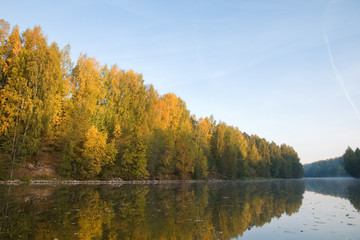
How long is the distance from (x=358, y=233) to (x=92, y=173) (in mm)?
29626

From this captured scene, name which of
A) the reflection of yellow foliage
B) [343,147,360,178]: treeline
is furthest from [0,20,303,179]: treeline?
[343,147,360,178]: treeline

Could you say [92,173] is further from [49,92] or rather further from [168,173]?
[168,173]

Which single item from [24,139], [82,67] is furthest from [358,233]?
→ [82,67]

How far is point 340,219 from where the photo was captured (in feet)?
37.2

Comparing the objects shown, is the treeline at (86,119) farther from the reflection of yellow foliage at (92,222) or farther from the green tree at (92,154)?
the reflection of yellow foliage at (92,222)

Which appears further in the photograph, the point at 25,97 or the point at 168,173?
the point at 168,173

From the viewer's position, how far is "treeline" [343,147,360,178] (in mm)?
104469

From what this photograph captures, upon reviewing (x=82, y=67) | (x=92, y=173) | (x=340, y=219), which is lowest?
(x=340, y=219)

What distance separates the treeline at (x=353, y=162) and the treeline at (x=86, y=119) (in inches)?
3344

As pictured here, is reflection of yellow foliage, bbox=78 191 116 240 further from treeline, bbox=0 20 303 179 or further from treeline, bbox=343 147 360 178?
treeline, bbox=343 147 360 178

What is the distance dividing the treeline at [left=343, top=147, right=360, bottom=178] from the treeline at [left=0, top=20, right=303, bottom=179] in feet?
279

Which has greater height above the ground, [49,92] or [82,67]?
[82,67]

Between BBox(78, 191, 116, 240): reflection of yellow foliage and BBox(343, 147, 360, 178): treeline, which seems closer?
BBox(78, 191, 116, 240): reflection of yellow foliage

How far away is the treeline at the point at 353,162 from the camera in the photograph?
104 m
